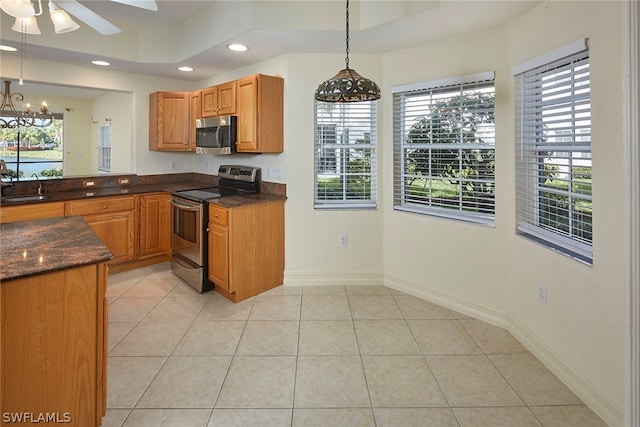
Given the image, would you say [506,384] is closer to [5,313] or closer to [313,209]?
[313,209]

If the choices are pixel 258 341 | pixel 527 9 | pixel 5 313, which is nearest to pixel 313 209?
pixel 258 341

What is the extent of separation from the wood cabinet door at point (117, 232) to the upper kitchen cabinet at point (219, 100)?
147 cm

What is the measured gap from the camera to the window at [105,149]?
6.75 metres

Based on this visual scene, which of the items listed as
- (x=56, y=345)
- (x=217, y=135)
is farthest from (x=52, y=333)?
(x=217, y=135)

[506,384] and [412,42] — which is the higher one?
[412,42]

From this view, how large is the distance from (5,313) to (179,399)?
0.96 meters

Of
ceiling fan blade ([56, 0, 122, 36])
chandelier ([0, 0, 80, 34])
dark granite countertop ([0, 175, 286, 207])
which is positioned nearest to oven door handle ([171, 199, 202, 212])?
dark granite countertop ([0, 175, 286, 207])

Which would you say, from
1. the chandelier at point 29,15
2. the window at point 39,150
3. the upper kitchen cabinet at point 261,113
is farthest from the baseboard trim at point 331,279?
the window at point 39,150

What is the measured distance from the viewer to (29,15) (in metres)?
1.67

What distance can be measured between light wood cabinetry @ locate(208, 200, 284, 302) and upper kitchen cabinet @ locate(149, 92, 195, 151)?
1576 millimetres

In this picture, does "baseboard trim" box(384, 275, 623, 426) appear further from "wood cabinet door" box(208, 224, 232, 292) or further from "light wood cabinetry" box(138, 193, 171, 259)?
"light wood cabinetry" box(138, 193, 171, 259)

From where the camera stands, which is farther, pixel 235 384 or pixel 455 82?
pixel 455 82

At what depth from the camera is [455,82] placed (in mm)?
2885

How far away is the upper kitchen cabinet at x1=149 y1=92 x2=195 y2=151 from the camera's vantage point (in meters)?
4.36
